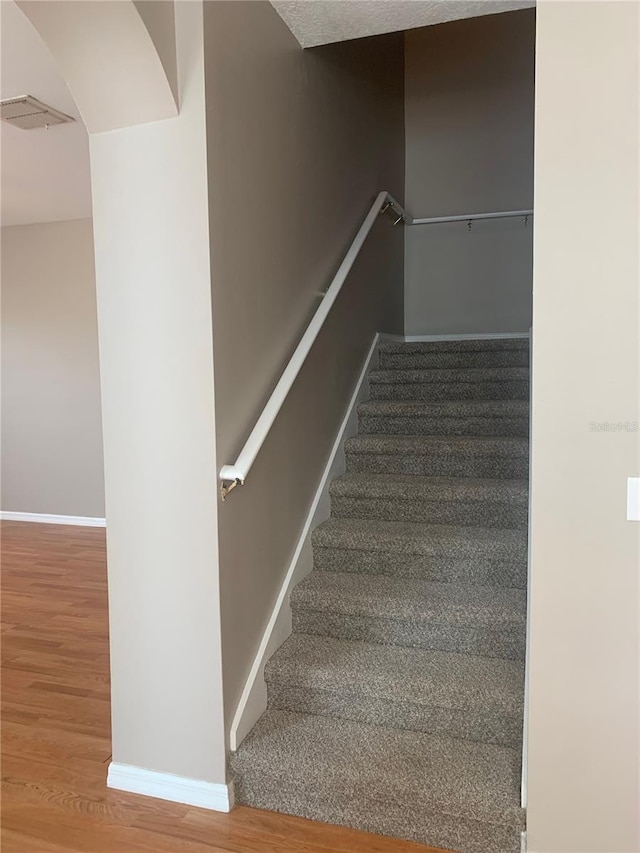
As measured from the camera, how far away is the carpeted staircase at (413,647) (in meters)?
1.85

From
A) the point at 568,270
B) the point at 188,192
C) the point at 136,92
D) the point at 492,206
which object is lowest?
the point at 568,270

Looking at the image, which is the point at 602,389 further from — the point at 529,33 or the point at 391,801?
the point at 529,33

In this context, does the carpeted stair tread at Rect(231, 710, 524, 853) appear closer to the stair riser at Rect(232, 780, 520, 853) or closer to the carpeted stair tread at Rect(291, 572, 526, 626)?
the stair riser at Rect(232, 780, 520, 853)

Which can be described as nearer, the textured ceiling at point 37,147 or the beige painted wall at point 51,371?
the textured ceiling at point 37,147

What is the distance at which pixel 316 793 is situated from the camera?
6.23ft

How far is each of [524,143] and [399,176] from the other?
35.4 inches

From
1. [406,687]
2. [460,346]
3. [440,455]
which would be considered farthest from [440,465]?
[406,687]

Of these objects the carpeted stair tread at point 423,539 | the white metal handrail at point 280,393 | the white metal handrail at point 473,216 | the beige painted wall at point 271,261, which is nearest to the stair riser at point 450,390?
the beige painted wall at point 271,261

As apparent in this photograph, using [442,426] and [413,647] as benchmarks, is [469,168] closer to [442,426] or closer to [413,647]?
[442,426]

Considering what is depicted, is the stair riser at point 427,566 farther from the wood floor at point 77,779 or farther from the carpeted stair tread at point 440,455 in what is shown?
the wood floor at point 77,779

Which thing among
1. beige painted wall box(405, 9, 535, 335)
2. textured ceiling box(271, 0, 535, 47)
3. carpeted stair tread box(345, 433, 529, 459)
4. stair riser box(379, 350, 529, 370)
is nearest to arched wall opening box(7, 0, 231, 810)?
textured ceiling box(271, 0, 535, 47)

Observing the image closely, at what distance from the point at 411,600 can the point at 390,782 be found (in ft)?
2.25

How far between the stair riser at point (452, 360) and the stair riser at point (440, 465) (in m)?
0.86

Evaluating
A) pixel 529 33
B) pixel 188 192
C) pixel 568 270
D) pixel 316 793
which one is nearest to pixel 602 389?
pixel 568 270
